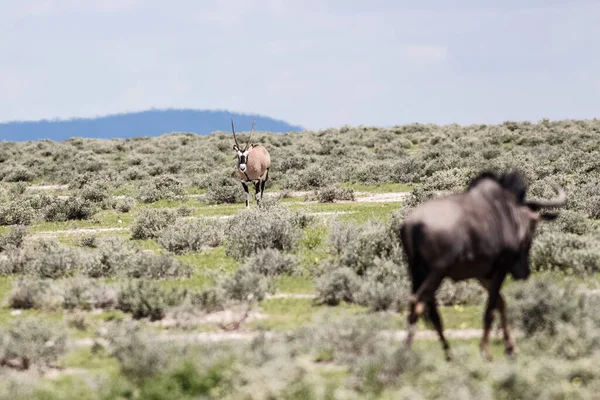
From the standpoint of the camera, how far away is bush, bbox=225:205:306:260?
15.1 meters

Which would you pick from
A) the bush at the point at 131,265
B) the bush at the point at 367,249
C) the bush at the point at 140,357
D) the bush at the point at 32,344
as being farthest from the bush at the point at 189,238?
the bush at the point at 140,357

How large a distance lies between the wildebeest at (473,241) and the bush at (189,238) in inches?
392

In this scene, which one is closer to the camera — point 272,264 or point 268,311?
point 268,311

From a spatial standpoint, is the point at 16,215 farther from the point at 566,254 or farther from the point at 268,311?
the point at 566,254

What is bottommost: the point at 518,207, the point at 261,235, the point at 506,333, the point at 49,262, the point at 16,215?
the point at 16,215

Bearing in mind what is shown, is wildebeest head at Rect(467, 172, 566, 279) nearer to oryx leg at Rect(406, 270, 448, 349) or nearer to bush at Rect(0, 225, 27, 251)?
oryx leg at Rect(406, 270, 448, 349)

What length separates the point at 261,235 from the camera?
50.7 feet

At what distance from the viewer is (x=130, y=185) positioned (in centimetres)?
3522

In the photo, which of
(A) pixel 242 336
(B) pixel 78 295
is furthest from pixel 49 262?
(A) pixel 242 336

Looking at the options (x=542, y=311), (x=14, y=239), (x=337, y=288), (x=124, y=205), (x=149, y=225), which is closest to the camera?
(x=542, y=311)

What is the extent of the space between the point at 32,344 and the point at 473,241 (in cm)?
624

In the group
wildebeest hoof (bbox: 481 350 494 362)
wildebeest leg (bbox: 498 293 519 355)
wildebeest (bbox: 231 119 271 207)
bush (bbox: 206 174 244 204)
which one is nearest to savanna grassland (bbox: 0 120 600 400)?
wildebeest leg (bbox: 498 293 519 355)

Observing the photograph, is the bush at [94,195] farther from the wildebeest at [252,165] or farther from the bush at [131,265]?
the bush at [131,265]

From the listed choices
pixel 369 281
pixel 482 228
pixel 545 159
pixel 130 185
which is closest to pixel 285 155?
pixel 130 185
